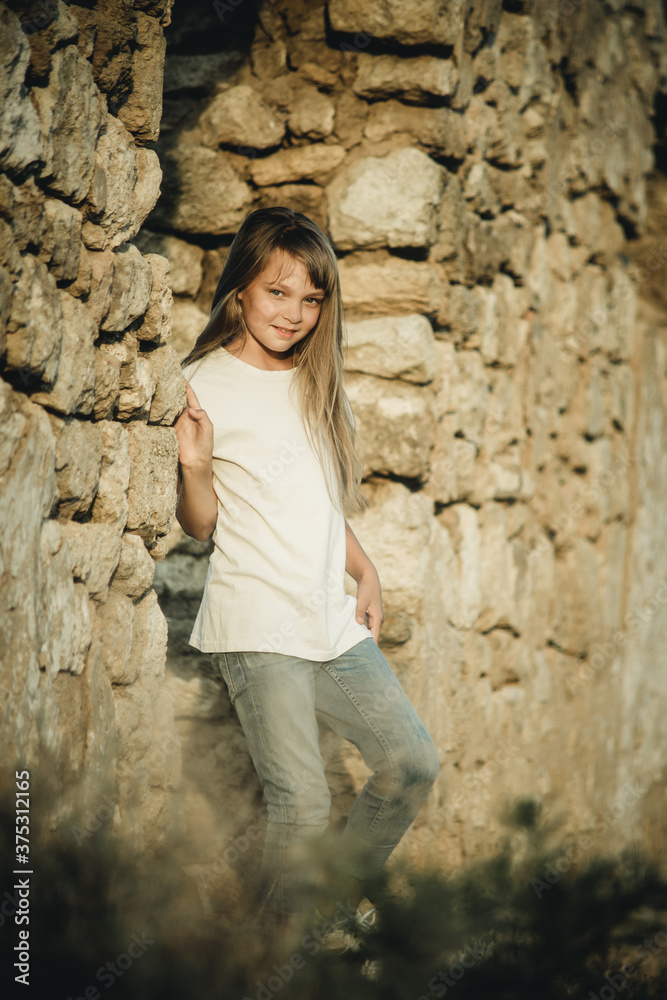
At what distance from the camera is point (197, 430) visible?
6.49 feet

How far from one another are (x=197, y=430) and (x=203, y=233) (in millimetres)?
1166

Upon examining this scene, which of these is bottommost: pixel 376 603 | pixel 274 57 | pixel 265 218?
pixel 376 603

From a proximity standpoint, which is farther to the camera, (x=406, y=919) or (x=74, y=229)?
(x=74, y=229)

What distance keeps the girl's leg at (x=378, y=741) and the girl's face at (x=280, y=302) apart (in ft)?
2.45

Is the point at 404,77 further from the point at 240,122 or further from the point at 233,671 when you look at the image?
the point at 233,671

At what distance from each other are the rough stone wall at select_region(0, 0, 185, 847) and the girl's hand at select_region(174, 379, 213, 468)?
5 cm

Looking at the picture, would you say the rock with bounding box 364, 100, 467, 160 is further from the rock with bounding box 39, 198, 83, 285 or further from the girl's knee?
the girl's knee

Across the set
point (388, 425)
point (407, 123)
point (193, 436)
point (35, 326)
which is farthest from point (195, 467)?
point (407, 123)

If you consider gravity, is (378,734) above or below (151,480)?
below

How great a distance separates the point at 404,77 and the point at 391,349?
81 centimetres

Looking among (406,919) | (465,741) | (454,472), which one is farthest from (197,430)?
(465,741)

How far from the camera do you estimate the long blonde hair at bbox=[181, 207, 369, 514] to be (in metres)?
2.18

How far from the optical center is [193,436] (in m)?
1.97

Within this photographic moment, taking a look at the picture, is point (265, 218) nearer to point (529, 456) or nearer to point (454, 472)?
point (454, 472)
